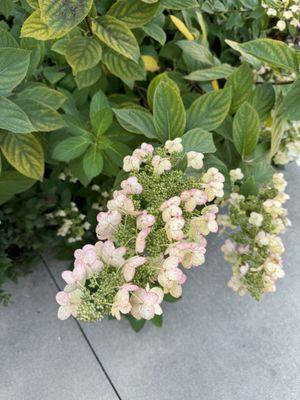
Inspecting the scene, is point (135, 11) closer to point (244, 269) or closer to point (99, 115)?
point (99, 115)

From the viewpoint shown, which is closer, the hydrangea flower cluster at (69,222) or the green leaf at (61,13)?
the green leaf at (61,13)

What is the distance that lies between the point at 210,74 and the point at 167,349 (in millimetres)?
874

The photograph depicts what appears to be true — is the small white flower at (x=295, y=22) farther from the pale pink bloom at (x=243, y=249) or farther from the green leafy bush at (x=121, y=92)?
the pale pink bloom at (x=243, y=249)

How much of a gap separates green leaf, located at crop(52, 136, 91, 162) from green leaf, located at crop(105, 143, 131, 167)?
0.06 m

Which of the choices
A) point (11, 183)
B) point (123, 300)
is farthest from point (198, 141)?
point (11, 183)

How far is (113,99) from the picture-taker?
1463 mm

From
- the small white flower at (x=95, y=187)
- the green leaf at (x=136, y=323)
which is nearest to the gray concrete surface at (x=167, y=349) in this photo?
the green leaf at (x=136, y=323)

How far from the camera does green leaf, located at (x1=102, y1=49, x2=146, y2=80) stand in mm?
1204

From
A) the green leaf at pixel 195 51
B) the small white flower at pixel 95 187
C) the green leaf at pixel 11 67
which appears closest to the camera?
the green leaf at pixel 11 67

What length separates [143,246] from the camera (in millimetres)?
759

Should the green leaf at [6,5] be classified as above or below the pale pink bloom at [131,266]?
above

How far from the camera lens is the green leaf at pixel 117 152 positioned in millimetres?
1268

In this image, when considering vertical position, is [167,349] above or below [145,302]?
below

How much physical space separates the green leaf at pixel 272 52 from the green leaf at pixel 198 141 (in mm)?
205
